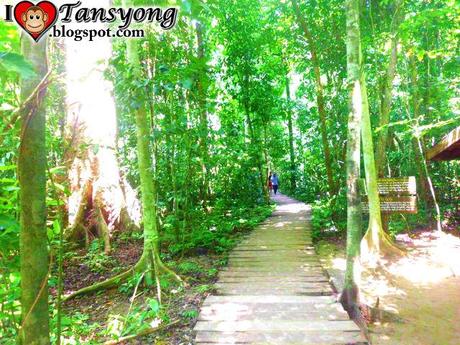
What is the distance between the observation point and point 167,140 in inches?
238

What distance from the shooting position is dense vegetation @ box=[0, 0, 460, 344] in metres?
1.75

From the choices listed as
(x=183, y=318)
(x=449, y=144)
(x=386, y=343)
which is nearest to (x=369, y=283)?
(x=386, y=343)

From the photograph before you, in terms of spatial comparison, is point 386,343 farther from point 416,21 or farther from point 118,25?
point 416,21

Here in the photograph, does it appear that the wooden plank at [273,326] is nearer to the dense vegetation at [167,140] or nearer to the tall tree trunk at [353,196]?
the tall tree trunk at [353,196]

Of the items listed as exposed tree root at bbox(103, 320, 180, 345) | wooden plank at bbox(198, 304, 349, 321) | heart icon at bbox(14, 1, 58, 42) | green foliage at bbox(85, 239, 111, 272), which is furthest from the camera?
green foliage at bbox(85, 239, 111, 272)

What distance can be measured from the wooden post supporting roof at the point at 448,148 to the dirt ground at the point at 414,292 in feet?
7.72

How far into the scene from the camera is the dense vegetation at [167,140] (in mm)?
1746

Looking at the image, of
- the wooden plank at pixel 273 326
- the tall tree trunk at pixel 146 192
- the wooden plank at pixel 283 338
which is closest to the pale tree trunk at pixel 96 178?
the tall tree trunk at pixel 146 192

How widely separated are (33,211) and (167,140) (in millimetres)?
4563

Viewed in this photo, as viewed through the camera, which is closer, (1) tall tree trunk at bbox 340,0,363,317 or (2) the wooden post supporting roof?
(1) tall tree trunk at bbox 340,0,363,317

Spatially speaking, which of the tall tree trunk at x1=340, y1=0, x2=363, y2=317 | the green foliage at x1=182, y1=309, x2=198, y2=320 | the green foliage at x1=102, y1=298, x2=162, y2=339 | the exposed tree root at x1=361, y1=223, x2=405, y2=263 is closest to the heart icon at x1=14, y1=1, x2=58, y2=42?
the green foliage at x1=102, y1=298, x2=162, y2=339

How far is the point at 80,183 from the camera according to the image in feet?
25.1

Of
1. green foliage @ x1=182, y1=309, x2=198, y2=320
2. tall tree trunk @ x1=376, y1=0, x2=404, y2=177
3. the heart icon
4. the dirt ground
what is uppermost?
tall tree trunk @ x1=376, y1=0, x2=404, y2=177

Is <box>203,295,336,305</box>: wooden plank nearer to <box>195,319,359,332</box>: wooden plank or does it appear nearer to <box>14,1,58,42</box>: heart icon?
<box>195,319,359,332</box>: wooden plank
